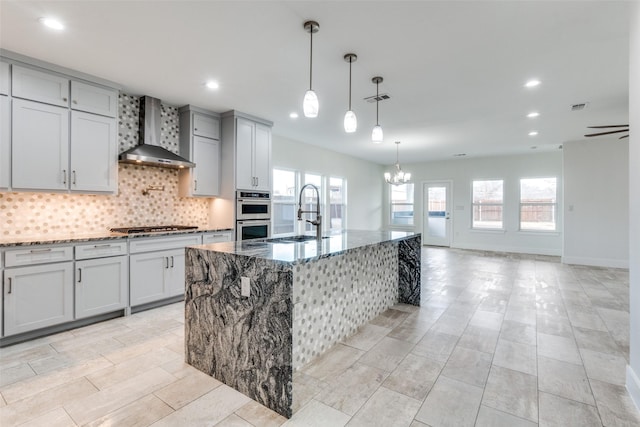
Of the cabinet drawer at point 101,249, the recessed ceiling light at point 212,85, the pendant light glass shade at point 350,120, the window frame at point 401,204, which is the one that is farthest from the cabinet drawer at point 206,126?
the window frame at point 401,204

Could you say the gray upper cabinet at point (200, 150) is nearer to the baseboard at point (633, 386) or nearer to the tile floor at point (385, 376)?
the tile floor at point (385, 376)

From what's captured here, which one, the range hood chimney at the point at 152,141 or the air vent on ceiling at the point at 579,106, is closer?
the range hood chimney at the point at 152,141

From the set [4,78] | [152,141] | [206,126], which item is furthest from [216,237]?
[4,78]

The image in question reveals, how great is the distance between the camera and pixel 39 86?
297 centimetres

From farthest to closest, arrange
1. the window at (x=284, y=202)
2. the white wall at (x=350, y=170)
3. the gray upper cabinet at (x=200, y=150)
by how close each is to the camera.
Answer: the white wall at (x=350, y=170) → the window at (x=284, y=202) → the gray upper cabinet at (x=200, y=150)

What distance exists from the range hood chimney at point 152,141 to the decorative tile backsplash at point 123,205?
0.38 feet

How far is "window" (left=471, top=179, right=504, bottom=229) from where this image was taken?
331 inches

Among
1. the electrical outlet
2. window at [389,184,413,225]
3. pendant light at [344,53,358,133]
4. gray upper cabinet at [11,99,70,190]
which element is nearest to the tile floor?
the electrical outlet

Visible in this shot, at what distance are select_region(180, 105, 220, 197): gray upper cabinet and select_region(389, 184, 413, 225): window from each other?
6.63 meters

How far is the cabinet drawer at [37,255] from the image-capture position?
2650mm

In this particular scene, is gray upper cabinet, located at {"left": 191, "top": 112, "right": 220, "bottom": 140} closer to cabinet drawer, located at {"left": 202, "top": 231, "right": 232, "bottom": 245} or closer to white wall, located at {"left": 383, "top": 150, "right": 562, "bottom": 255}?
cabinet drawer, located at {"left": 202, "top": 231, "right": 232, "bottom": 245}

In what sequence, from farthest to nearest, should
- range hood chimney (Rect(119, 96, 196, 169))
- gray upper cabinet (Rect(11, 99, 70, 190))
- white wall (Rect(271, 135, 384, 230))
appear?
1. white wall (Rect(271, 135, 384, 230))
2. range hood chimney (Rect(119, 96, 196, 169))
3. gray upper cabinet (Rect(11, 99, 70, 190))

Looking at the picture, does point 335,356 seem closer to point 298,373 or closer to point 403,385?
point 298,373

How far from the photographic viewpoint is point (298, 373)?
229 centimetres
